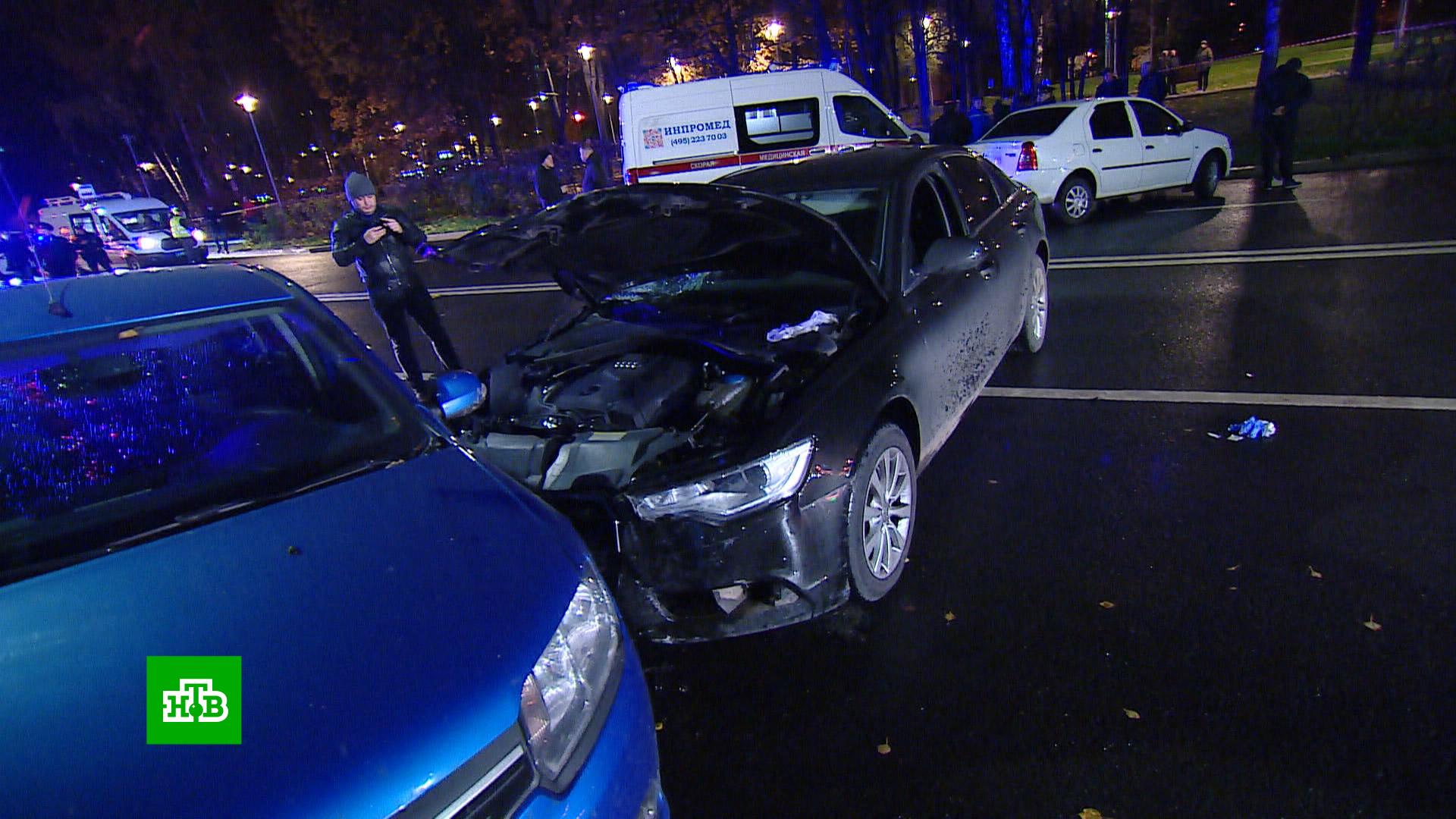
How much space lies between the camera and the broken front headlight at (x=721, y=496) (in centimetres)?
260

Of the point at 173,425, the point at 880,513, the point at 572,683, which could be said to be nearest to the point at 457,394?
the point at 173,425

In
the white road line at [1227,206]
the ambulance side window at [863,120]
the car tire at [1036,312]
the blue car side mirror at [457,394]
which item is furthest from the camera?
the ambulance side window at [863,120]

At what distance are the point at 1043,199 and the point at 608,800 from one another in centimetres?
1044

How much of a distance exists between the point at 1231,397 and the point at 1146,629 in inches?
95.2

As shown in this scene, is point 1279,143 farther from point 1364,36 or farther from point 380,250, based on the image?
point 1364,36

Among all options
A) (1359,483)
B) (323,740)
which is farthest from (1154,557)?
(323,740)

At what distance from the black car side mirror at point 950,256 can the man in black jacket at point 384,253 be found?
12.8ft

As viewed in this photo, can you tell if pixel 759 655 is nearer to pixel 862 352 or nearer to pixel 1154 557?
pixel 862 352

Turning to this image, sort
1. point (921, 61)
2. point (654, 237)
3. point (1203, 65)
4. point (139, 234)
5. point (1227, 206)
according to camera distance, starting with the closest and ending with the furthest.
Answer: point (654, 237) → point (1227, 206) → point (139, 234) → point (921, 61) → point (1203, 65)

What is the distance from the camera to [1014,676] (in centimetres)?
263

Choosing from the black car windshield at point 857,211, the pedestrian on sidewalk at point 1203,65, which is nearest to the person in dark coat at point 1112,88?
the black car windshield at point 857,211

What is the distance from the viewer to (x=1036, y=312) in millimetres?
5504

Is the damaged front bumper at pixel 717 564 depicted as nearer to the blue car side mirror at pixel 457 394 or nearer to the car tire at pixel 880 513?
the car tire at pixel 880 513

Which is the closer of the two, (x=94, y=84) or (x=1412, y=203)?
(x=1412, y=203)
